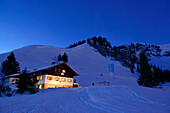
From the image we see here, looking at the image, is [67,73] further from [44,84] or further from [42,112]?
[42,112]

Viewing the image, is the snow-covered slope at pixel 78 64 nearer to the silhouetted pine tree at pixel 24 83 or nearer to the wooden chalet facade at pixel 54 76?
the wooden chalet facade at pixel 54 76

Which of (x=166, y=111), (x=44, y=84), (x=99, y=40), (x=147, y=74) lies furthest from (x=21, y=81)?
(x=99, y=40)

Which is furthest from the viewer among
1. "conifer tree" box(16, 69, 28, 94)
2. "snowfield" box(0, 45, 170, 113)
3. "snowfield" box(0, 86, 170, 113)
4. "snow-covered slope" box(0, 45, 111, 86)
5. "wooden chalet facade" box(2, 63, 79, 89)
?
"snow-covered slope" box(0, 45, 111, 86)

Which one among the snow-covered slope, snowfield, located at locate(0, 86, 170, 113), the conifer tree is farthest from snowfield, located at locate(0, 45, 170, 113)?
the snow-covered slope

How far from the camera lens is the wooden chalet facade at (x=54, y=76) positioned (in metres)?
29.2

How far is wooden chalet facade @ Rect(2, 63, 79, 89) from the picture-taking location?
29.2 metres

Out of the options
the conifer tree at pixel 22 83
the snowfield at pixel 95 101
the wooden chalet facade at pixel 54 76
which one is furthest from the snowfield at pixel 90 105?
the wooden chalet facade at pixel 54 76

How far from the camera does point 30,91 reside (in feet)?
60.8

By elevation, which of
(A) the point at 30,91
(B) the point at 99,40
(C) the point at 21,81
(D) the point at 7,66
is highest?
(B) the point at 99,40

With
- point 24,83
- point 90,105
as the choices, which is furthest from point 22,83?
point 90,105

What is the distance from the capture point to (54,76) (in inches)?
1226

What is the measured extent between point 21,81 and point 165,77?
319 feet

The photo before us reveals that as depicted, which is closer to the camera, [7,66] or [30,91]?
[30,91]

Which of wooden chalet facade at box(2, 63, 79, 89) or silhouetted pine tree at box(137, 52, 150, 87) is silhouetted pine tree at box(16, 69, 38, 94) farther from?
silhouetted pine tree at box(137, 52, 150, 87)
